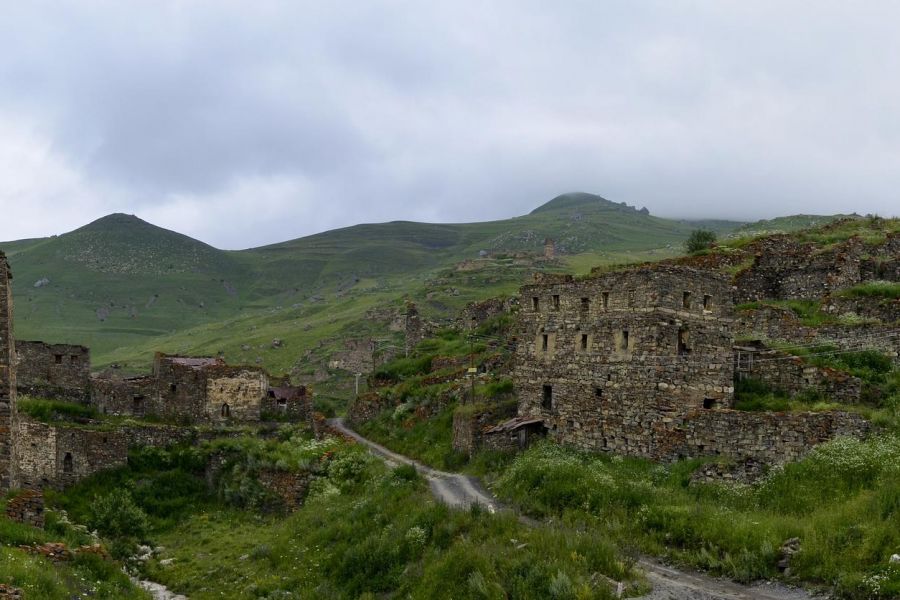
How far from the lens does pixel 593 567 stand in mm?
16344

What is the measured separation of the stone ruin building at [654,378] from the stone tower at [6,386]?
14236 mm

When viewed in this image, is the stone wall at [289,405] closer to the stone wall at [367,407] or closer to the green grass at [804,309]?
the stone wall at [367,407]

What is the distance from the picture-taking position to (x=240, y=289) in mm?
→ 184625

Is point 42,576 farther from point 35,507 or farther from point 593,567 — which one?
point 593,567

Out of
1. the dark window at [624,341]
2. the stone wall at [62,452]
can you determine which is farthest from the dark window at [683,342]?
the stone wall at [62,452]

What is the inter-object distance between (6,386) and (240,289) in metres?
170

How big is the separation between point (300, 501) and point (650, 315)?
13.0 m

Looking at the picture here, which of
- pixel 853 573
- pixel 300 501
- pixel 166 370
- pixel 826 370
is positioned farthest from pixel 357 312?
pixel 853 573

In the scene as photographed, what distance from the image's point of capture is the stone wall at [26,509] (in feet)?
58.3

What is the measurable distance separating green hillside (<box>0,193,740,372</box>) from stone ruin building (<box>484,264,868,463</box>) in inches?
2143

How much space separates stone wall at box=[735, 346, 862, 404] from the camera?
22.8 meters

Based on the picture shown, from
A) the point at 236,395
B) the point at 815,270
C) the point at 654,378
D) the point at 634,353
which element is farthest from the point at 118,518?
the point at 815,270

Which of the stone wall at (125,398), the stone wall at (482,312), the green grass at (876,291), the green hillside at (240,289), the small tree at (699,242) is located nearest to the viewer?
the green grass at (876,291)

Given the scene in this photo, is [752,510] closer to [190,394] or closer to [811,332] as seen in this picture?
[811,332]
